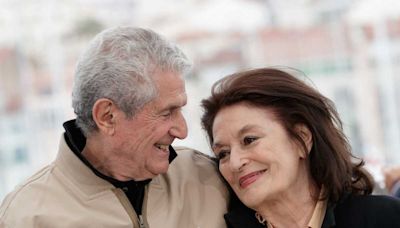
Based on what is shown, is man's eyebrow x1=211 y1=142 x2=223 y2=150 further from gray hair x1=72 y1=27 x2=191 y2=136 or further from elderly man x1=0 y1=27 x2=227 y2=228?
gray hair x1=72 y1=27 x2=191 y2=136

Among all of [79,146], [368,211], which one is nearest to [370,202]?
[368,211]

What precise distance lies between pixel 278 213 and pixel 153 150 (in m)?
0.37

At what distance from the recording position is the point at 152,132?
188cm

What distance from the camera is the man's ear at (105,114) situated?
6.12ft

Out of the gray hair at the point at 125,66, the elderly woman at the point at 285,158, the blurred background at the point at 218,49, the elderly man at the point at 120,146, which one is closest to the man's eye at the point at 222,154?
the elderly woman at the point at 285,158

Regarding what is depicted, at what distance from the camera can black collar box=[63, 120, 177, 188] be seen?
6.19 feet

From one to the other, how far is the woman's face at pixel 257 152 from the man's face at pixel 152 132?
123 mm

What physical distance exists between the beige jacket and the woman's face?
4.5 inches

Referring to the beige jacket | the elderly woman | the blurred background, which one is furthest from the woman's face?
the blurred background

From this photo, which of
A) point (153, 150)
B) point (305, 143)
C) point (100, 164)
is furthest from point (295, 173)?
point (100, 164)

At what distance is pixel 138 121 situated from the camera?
74.0 inches

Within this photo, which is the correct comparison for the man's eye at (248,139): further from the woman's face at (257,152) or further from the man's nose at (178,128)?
the man's nose at (178,128)

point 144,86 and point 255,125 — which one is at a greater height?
point 144,86

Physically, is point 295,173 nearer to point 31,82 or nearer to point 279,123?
point 279,123
